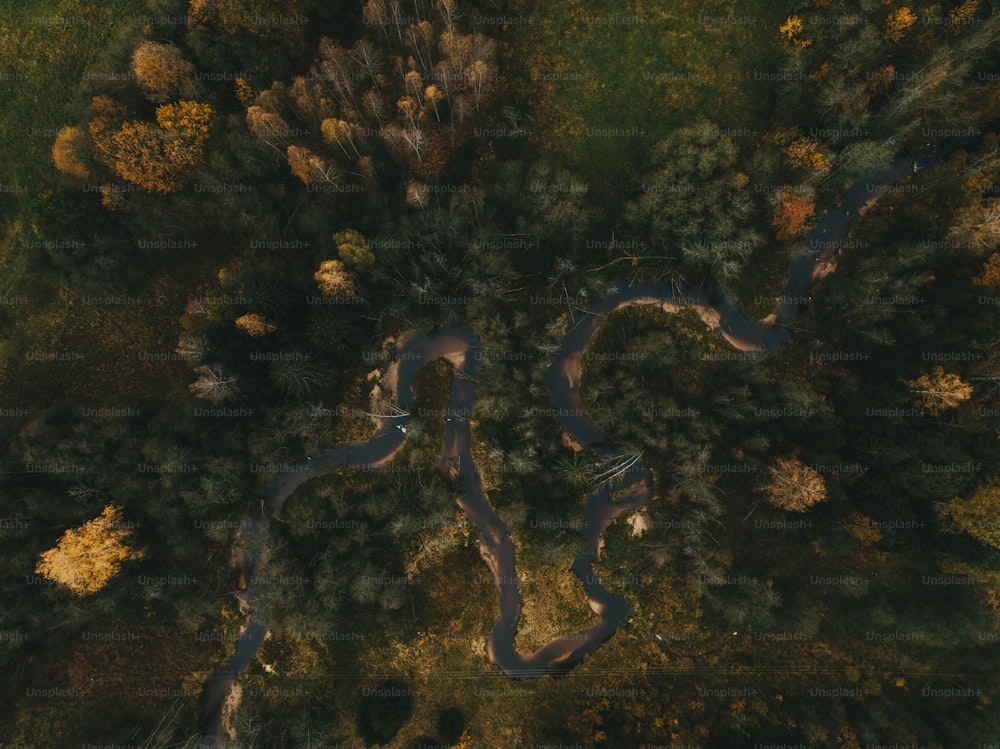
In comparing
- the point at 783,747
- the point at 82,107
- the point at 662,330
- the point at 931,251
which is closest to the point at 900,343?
the point at 931,251

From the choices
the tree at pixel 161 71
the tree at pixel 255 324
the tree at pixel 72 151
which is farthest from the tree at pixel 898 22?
the tree at pixel 72 151

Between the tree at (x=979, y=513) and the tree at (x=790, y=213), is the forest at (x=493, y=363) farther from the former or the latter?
the tree at (x=979, y=513)

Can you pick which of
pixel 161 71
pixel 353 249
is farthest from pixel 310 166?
pixel 161 71

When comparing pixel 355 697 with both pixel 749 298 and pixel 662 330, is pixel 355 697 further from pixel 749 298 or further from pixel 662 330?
pixel 749 298

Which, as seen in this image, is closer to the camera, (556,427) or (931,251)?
(931,251)

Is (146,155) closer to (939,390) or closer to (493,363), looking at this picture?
(493,363)

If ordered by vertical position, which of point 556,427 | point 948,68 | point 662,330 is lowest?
point 556,427
